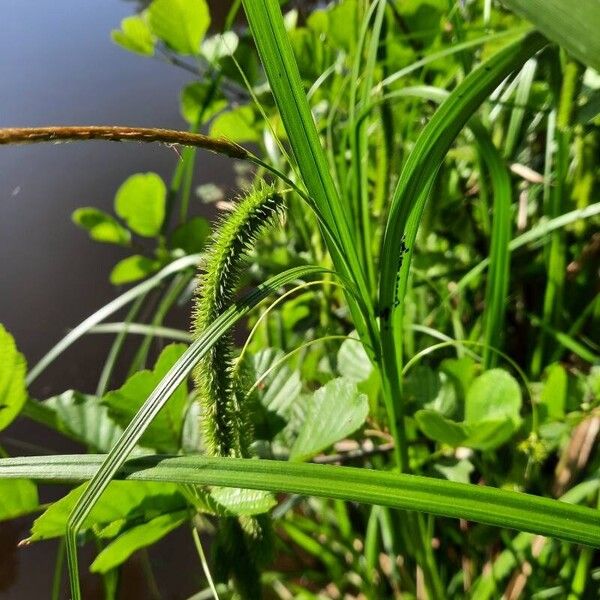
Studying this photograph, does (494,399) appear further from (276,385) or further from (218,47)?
(218,47)

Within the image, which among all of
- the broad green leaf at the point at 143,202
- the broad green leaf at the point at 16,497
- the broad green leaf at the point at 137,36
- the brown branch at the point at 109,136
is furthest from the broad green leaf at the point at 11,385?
the broad green leaf at the point at 137,36

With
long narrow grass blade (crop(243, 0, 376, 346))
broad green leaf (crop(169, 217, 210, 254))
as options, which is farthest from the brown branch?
broad green leaf (crop(169, 217, 210, 254))

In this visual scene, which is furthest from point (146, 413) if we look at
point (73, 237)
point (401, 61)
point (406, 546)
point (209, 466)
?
point (73, 237)

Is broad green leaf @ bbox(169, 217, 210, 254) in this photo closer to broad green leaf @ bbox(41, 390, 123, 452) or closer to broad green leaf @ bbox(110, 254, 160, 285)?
broad green leaf @ bbox(110, 254, 160, 285)

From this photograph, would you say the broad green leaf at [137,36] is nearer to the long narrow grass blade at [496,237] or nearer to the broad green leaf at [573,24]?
the long narrow grass blade at [496,237]

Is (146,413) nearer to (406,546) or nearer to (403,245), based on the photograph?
(403,245)

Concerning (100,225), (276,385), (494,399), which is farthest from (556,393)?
(100,225)
